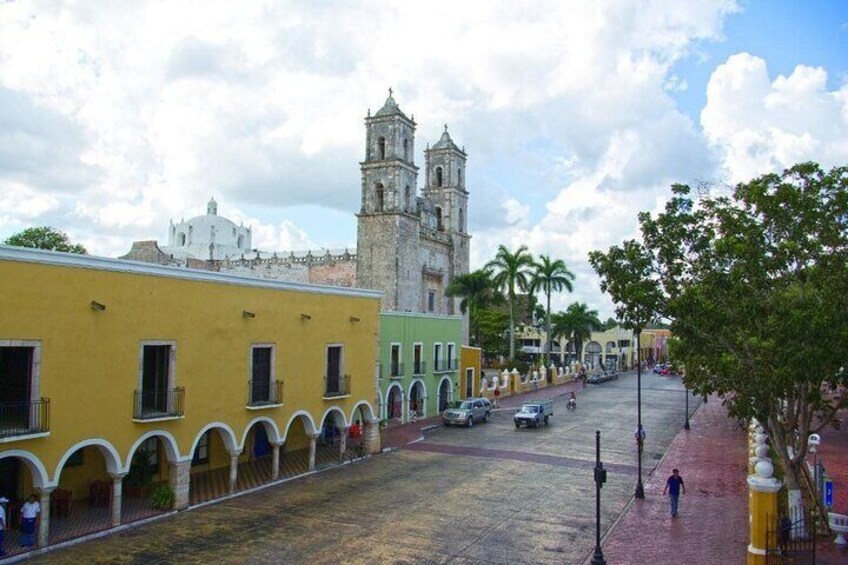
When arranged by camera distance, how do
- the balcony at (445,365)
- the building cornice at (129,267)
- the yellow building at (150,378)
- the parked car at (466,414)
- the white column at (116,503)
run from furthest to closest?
1. the balcony at (445,365)
2. the parked car at (466,414)
3. the white column at (116,503)
4. the yellow building at (150,378)
5. the building cornice at (129,267)

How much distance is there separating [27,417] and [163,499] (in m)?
4.59

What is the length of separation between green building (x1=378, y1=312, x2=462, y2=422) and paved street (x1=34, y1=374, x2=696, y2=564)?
5.30m

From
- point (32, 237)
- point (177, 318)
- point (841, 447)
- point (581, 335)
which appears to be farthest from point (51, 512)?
point (581, 335)

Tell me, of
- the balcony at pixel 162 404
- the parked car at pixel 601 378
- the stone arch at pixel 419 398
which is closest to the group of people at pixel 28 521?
the balcony at pixel 162 404

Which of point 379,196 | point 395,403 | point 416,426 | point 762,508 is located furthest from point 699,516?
point 379,196

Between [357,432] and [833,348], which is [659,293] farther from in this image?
[357,432]

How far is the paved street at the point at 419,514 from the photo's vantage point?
15867 millimetres

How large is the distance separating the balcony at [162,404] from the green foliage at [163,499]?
1973 mm

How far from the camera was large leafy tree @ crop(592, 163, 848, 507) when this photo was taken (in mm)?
14469

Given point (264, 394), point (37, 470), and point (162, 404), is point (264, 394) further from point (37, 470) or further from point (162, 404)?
point (37, 470)

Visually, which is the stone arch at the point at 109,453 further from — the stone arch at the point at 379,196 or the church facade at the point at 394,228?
the stone arch at the point at 379,196

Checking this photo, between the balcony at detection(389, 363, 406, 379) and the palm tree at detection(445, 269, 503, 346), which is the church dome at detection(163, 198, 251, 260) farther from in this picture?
the balcony at detection(389, 363, 406, 379)

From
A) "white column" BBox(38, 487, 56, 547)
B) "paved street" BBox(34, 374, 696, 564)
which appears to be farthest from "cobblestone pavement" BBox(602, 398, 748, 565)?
"white column" BBox(38, 487, 56, 547)

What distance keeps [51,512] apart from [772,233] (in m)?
18.6
